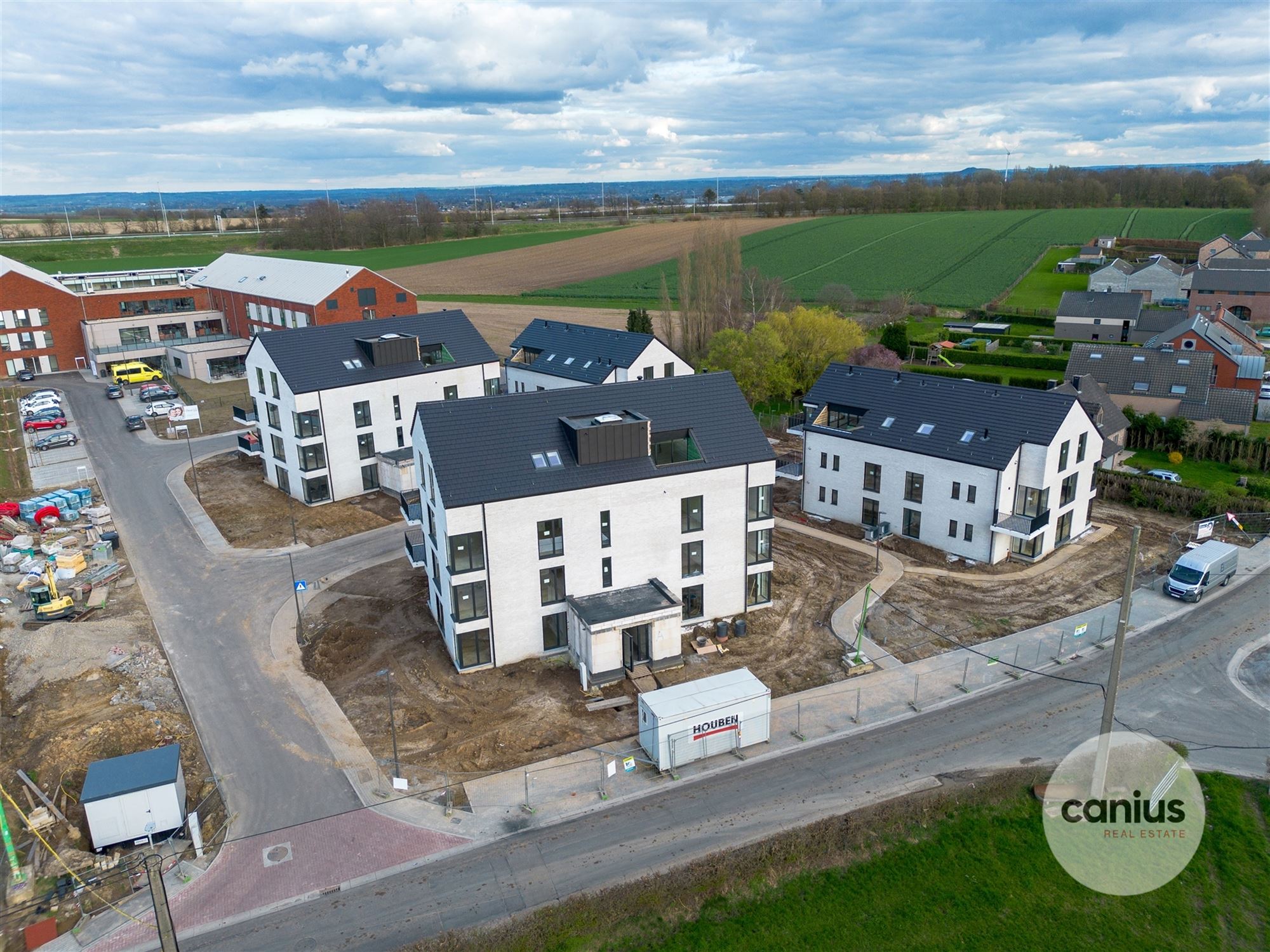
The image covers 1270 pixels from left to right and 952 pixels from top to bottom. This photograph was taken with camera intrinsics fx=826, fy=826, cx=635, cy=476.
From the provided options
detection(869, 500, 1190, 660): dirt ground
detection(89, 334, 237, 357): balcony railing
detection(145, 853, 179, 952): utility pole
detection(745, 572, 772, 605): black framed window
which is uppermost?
detection(89, 334, 237, 357): balcony railing

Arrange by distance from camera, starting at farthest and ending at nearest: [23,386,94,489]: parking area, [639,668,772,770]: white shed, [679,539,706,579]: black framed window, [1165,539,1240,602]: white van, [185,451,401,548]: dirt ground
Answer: [23,386,94,489]: parking area → [185,451,401,548]: dirt ground → [1165,539,1240,602]: white van → [679,539,706,579]: black framed window → [639,668,772,770]: white shed

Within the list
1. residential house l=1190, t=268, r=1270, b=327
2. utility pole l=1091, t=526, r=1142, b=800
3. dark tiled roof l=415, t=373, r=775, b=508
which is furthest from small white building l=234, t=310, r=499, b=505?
residential house l=1190, t=268, r=1270, b=327

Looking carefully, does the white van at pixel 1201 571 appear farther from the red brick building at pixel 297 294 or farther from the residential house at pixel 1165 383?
the red brick building at pixel 297 294

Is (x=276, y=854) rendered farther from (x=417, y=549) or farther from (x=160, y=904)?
(x=417, y=549)

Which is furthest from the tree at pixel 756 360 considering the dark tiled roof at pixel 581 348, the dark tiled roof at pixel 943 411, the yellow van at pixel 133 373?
the yellow van at pixel 133 373

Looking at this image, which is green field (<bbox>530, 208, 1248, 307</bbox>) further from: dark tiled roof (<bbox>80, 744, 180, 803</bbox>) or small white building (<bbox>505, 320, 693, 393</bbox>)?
dark tiled roof (<bbox>80, 744, 180, 803</bbox>)

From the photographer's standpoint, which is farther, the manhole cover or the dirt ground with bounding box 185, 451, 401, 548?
the dirt ground with bounding box 185, 451, 401, 548

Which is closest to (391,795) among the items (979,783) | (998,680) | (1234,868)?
(979,783)
